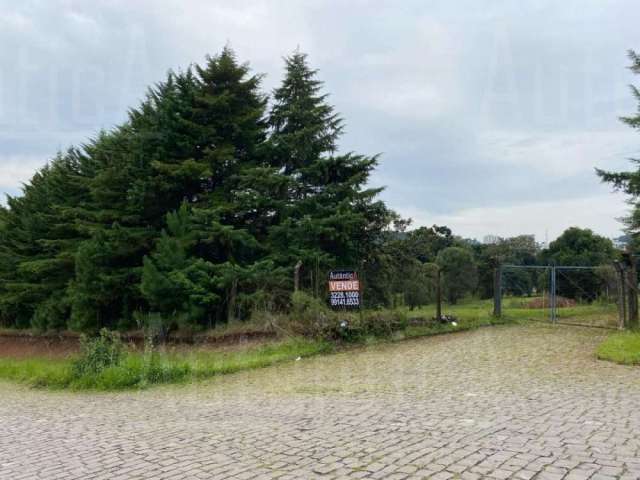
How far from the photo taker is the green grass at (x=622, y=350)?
9.18 meters

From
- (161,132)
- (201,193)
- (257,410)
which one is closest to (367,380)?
(257,410)

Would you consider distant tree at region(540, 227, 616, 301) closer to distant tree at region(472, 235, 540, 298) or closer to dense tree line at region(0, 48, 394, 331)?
distant tree at region(472, 235, 540, 298)

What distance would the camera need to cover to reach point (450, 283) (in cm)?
3147

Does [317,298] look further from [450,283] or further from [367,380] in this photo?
[450,283]

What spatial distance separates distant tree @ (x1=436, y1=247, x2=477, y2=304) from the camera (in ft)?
104

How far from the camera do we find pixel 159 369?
34.1 feet

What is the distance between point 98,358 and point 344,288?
6122 mm

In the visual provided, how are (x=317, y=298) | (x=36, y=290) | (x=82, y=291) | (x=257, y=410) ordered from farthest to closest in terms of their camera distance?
(x=36, y=290) → (x=82, y=291) → (x=317, y=298) → (x=257, y=410)

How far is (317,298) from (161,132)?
10575 millimetres

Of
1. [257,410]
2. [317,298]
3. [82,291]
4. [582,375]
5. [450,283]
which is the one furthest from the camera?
[450,283]

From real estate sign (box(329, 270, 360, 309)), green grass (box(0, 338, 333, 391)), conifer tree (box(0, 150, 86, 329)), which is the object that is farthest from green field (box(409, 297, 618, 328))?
conifer tree (box(0, 150, 86, 329))

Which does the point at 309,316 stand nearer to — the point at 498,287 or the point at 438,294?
the point at 438,294

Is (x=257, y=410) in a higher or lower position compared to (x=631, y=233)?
lower

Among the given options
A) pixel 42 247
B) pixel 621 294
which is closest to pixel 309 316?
pixel 621 294
